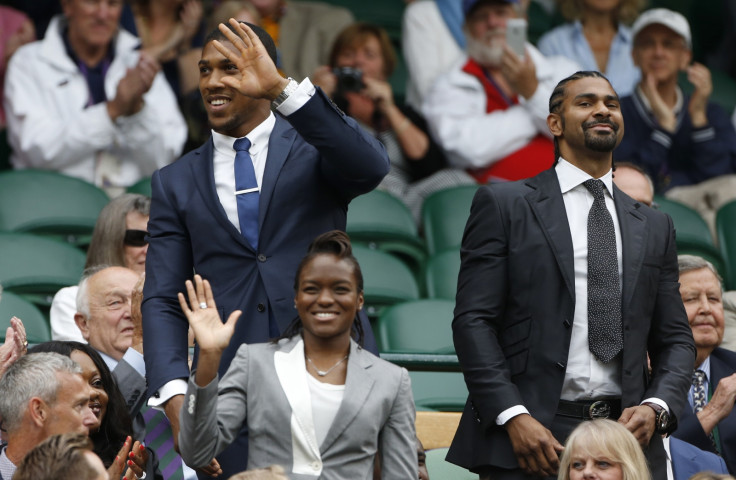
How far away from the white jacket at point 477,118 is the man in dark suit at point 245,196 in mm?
3310

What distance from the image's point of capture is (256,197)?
156 inches

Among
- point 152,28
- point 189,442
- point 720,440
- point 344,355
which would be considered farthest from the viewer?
point 152,28

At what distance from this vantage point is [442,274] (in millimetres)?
6594

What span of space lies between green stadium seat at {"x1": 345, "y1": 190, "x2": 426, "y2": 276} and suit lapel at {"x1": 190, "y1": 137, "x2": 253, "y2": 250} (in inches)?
109

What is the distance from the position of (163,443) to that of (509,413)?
120 cm

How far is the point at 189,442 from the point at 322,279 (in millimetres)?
563

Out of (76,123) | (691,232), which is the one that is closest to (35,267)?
(76,123)

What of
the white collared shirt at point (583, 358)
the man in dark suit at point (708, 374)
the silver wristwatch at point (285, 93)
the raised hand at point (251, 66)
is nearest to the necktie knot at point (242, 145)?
the raised hand at point (251, 66)

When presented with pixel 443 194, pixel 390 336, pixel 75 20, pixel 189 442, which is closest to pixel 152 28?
pixel 75 20

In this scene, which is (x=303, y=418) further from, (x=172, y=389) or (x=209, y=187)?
(x=209, y=187)

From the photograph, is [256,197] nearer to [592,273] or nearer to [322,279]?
[322,279]

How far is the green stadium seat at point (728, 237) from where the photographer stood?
7125mm

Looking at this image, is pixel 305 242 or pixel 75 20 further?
pixel 75 20

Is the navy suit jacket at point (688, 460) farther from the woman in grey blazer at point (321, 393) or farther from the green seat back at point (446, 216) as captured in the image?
the green seat back at point (446, 216)
